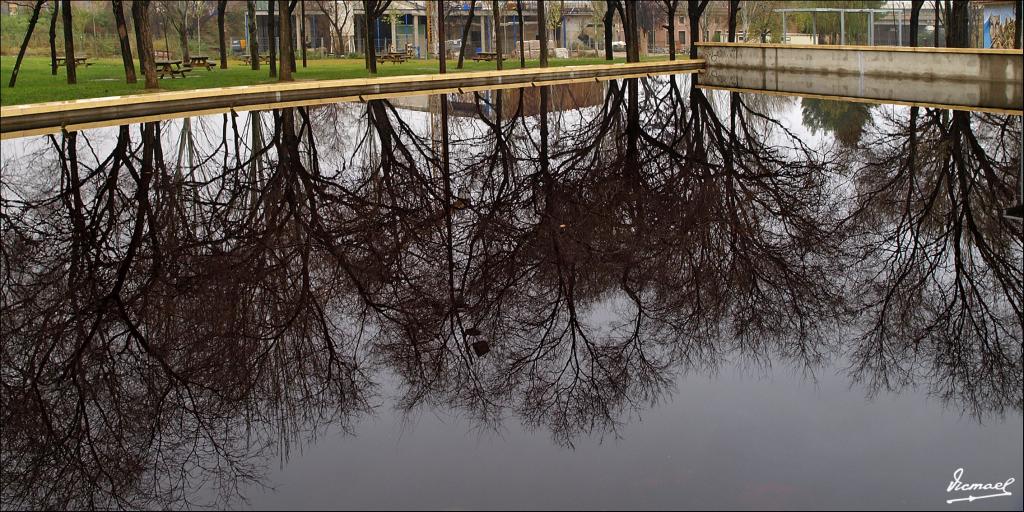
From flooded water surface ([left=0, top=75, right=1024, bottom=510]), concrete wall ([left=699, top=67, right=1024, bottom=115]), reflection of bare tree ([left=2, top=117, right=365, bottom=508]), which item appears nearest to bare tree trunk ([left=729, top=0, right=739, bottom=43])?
concrete wall ([left=699, top=67, right=1024, bottom=115])

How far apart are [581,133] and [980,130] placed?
274 inches

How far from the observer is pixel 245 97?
31.2 metres

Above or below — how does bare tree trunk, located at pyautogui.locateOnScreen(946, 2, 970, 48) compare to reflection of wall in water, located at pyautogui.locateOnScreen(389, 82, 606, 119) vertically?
above

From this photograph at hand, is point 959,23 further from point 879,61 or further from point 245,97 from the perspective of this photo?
point 245,97

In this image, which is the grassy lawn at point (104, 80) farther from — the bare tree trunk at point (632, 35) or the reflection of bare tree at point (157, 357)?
the reflection of bare tree at point (157, 357)

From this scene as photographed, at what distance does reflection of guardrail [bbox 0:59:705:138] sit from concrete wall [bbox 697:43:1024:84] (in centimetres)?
472

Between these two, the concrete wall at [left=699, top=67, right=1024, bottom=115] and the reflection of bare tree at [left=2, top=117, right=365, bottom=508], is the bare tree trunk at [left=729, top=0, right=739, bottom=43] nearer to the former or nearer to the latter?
the concrete wall at [left=699, top=67, right=1024, bottom=115]

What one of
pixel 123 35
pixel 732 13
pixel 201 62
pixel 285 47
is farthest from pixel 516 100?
pixel 201 62

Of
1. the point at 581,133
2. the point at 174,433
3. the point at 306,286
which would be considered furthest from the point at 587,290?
the point at 581,133

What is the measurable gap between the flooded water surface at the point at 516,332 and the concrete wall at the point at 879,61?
391 inches

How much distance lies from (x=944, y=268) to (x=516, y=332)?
4.28 metres

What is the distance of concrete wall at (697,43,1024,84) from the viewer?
87.7ft

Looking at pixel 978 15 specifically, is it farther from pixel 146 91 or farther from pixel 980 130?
pixel 146 91

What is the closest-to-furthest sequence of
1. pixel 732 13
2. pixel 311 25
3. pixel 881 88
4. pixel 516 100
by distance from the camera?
pixel 881 88, pixel 516 100, pixel 732 13, pixel 311 25
